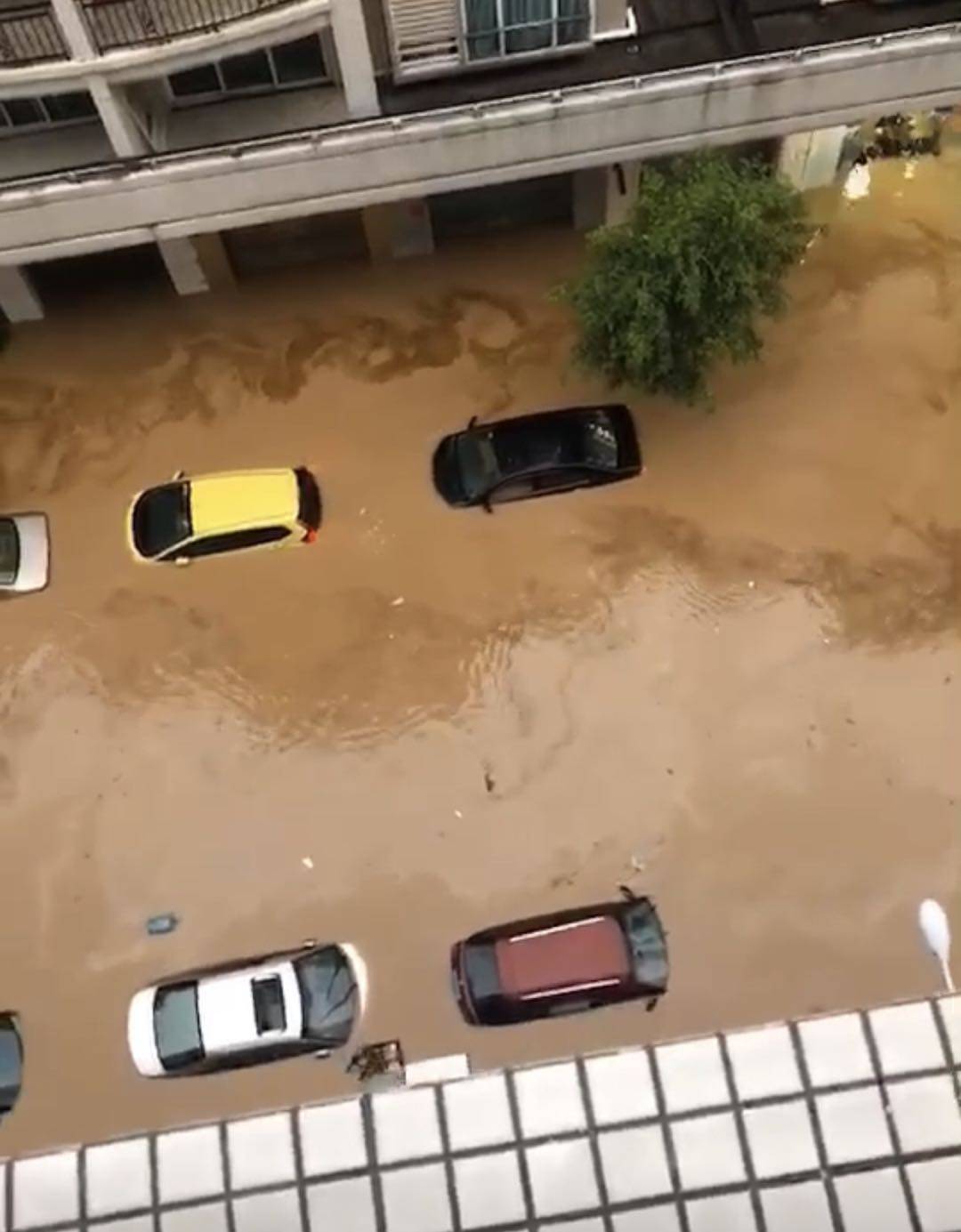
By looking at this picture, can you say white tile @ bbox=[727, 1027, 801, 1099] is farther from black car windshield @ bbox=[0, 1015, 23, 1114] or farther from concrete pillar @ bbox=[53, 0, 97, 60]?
black car windshield @ bbox=[0, 1015, 23, 1114]

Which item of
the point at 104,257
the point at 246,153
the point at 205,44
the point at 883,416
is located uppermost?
the point at 205,44

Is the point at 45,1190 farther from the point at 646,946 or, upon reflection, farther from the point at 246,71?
the point at 246,71

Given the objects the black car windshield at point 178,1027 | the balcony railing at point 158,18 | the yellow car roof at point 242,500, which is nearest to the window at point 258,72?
the balcony railing at point 158,18

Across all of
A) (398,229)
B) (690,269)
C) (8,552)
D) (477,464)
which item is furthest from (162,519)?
(690,269)

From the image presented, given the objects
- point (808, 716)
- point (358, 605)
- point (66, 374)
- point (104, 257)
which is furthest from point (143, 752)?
point (808, 716)

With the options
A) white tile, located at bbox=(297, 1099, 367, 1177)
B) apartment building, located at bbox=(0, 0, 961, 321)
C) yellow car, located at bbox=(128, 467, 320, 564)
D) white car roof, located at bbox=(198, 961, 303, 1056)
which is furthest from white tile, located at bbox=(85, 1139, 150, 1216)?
yellow car, located at bbox=(128, 467, 320, 564)

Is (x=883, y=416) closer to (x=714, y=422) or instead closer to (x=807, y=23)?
(x=714, y=422)
